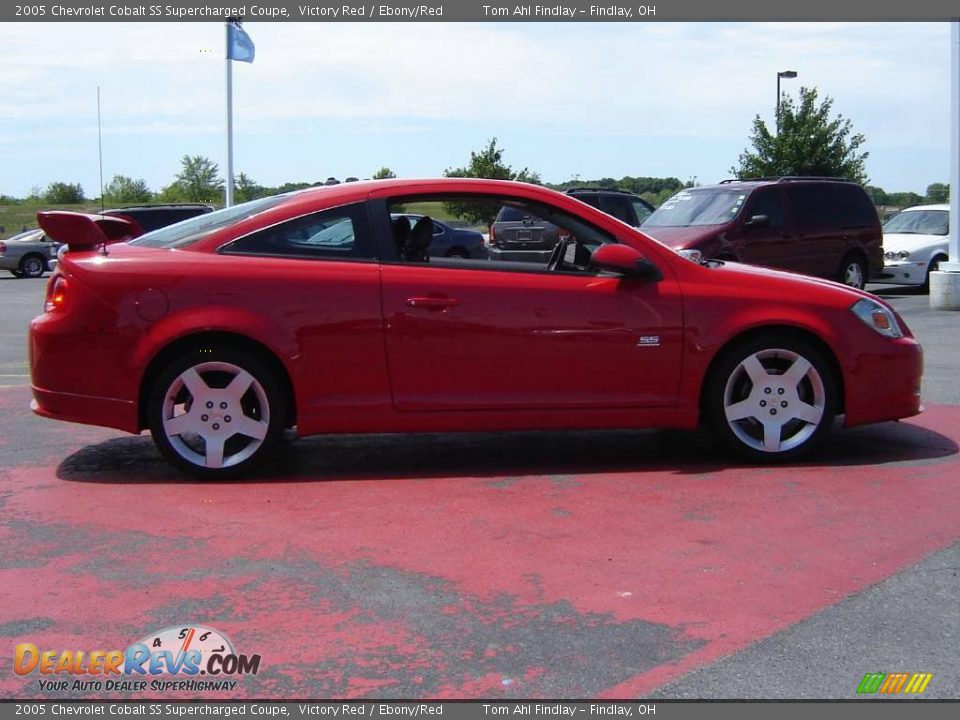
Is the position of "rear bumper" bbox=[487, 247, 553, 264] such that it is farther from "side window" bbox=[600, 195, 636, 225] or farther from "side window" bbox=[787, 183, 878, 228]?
"side window" bbox=[600, 195, 636, 225]

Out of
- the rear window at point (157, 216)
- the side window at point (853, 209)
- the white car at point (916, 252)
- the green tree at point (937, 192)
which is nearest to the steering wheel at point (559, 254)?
the side window at point (853, 209)

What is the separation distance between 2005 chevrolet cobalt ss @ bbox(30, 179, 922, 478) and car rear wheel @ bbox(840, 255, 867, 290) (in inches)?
400

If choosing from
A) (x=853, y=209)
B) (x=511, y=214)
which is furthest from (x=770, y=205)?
(x=511, y=214)

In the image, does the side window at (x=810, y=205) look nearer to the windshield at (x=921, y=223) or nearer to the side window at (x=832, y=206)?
the side window at (x=832, y=206)

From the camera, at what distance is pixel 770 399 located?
20.6ft

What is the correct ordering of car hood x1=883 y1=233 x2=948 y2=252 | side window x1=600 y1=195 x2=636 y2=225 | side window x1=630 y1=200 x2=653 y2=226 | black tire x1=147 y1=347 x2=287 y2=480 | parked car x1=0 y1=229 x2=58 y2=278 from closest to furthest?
black tire x1=147 y1=347 x2=287 y2=480, car hood x1=883 y1=233 x2=948 y2=252, side window x1=600 y1=195 x2=636 y2=225, side window x1=630 y1=200 x2=653 y2=226, parked car x1=0 y1=229 x2=58 y2=278

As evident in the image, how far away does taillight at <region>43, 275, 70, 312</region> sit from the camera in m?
6.02

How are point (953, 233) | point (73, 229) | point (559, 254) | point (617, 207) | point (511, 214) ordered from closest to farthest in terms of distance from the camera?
point (73, 229)
point (559, 254)
point (511, 214)
point (953, 233)
point (617, 207)

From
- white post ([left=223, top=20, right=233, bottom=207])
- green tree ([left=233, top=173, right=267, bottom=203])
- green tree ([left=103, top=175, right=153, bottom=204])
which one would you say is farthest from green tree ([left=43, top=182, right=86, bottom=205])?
white post ([left=223, top=20, right=233, bottom=207])

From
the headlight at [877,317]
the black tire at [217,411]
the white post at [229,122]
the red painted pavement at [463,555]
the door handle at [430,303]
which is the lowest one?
the red painted pavement at [463,555]

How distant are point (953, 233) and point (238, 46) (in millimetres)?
15004

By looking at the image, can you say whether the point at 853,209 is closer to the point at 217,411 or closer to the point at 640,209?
the point at 640,209

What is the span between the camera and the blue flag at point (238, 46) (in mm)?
23578

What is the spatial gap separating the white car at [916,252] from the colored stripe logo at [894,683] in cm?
1482
